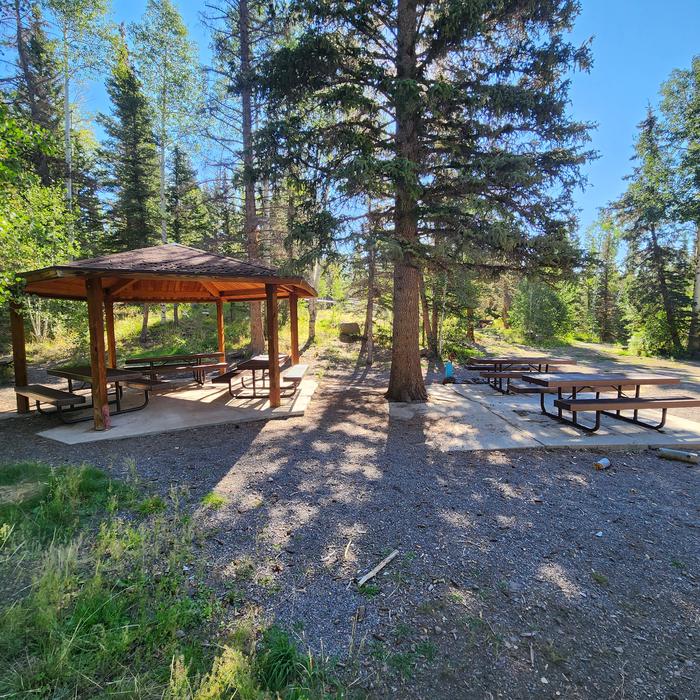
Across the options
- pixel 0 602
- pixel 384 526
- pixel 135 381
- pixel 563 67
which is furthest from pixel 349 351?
pixel 0 602

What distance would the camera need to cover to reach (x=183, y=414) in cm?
666

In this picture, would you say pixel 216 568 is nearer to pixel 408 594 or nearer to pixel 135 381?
pixel 408 594

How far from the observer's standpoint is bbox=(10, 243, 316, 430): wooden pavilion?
5.40 meters

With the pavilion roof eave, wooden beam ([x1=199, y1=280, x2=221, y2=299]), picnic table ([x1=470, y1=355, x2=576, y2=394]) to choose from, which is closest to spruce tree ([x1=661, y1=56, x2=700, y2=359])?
picnic table ([x1=470, y1=355, x2=576, y2=394])

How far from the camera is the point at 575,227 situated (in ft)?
21.4

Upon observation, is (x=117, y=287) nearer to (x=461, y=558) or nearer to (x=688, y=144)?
(x=461, y=558)

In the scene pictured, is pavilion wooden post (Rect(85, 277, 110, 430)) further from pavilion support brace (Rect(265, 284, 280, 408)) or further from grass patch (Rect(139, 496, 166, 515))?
grass patch (Rect(139, 496, 166, 515))

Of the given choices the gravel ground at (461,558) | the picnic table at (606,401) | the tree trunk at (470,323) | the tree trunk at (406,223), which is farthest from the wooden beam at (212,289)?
the tree trunk at (470,323)

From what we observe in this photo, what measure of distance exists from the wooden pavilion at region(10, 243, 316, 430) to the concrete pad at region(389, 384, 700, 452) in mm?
3177

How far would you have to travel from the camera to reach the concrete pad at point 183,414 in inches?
221

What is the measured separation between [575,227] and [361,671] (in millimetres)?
7327

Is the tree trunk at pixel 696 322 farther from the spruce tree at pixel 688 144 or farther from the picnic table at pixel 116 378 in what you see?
the picnic table at pixel 116 378

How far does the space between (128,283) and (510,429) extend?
8.14 metres

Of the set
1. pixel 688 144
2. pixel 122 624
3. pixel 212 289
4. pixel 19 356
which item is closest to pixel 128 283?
pixel 212 289
